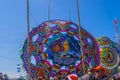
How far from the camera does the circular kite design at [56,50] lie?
21.7m

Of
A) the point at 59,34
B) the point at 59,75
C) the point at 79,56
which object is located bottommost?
the point at 59,75

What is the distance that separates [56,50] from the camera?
22328mm

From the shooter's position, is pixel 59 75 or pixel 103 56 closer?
pixel 59 75

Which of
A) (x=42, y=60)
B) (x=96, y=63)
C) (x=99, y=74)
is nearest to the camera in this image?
(x=99, y=74)

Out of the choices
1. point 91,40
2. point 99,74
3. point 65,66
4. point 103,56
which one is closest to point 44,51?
point 65,66

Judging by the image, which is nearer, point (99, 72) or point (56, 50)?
point (99, 72)

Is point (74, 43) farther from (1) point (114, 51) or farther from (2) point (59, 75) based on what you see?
(1) point (114, 51)

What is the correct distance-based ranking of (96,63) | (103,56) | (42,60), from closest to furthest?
1. (42,60)
2. (96,63)
3. (103,56)

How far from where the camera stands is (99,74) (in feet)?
19.1

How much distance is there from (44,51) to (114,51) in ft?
35.4

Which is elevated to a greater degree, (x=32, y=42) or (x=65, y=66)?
(x=32, y=42)

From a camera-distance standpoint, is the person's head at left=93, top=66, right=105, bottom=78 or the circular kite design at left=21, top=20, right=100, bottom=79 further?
the circular kite design at left=21, top=20, right=100, bottom=79

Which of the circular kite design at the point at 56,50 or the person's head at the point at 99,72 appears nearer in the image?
the person's head at the point at 99,72

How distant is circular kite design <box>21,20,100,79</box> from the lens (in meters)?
21.7
